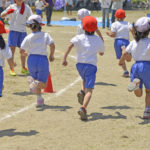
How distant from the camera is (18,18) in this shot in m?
11.5

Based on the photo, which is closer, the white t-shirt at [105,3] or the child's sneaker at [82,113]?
the child's sneaker at [82,113]

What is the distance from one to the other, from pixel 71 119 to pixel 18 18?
4671 mm

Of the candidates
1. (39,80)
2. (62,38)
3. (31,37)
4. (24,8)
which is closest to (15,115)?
(39,80)

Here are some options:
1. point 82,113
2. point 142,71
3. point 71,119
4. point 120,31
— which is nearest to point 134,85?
point 142,71

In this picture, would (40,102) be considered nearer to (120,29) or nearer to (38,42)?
(38,42)

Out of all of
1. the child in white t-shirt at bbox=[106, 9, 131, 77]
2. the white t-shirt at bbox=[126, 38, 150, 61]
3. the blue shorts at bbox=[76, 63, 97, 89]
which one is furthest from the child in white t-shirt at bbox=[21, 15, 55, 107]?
the child in white t-shirt at bbox=[106, 9, 131, 77]

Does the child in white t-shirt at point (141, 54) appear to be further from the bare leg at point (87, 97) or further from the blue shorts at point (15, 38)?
the blue shorts at point (15, 38)

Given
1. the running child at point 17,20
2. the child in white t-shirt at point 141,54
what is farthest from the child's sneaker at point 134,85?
the running child at point 17,20

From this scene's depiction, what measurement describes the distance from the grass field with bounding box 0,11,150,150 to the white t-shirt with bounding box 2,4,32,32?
1.32 metres

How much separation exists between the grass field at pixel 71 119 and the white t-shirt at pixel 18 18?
1.32m

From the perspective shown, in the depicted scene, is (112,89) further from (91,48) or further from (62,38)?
(62,38)

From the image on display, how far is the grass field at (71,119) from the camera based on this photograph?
21.1ft

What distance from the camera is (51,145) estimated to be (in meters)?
6.32

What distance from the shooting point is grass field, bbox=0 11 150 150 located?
6.43 metres
